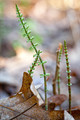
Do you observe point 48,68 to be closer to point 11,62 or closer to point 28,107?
point 11,62

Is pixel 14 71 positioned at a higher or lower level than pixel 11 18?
lower

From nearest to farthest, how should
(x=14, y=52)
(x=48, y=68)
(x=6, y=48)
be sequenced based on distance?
1. (x=48, y=68)
2. (x=14, y=52)
3. (x=6, y=48)

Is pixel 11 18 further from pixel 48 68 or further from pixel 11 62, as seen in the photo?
pixel 48 68

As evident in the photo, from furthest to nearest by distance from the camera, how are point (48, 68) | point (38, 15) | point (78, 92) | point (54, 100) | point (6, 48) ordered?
point (38, 15) → point (6, 48) → point (48, 68) → point (78, 92) → point (54, 100)

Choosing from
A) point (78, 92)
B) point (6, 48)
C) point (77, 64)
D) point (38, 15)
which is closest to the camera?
point (78, 92)

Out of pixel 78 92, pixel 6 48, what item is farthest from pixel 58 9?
pixel 78 92

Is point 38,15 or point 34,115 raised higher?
point 38,15

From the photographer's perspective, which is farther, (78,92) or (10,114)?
(78,92)

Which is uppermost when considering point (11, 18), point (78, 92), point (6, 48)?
point (11, 18)

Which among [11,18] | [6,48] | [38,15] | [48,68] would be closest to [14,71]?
[48,68]
